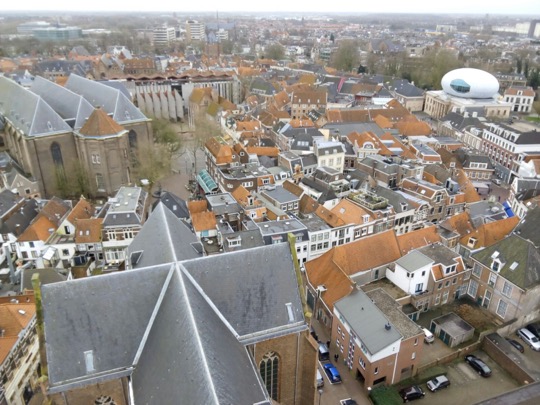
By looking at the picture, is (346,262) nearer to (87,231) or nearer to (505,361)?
(505,361)

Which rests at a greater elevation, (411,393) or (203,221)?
(203,221)

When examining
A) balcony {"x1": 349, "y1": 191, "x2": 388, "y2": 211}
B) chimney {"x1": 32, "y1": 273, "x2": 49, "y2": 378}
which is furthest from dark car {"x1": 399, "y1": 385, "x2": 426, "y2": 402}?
chimney {"x1": 32, "y1": 273, "x2": 49, "y2": 378}

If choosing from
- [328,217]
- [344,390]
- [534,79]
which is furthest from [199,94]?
[534,79]

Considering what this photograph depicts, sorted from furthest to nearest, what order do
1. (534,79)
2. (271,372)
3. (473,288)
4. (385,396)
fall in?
1. (534,79)
2. (473,288)
3. (385,396)
4. (271,372)

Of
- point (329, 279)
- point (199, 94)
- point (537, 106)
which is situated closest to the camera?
point (329, 279)

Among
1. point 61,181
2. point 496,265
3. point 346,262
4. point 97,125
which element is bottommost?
point 61,181

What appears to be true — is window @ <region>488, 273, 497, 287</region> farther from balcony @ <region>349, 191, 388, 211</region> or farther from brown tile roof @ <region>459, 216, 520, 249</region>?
balcony @ <region>349, 191, 388, 211</region>
